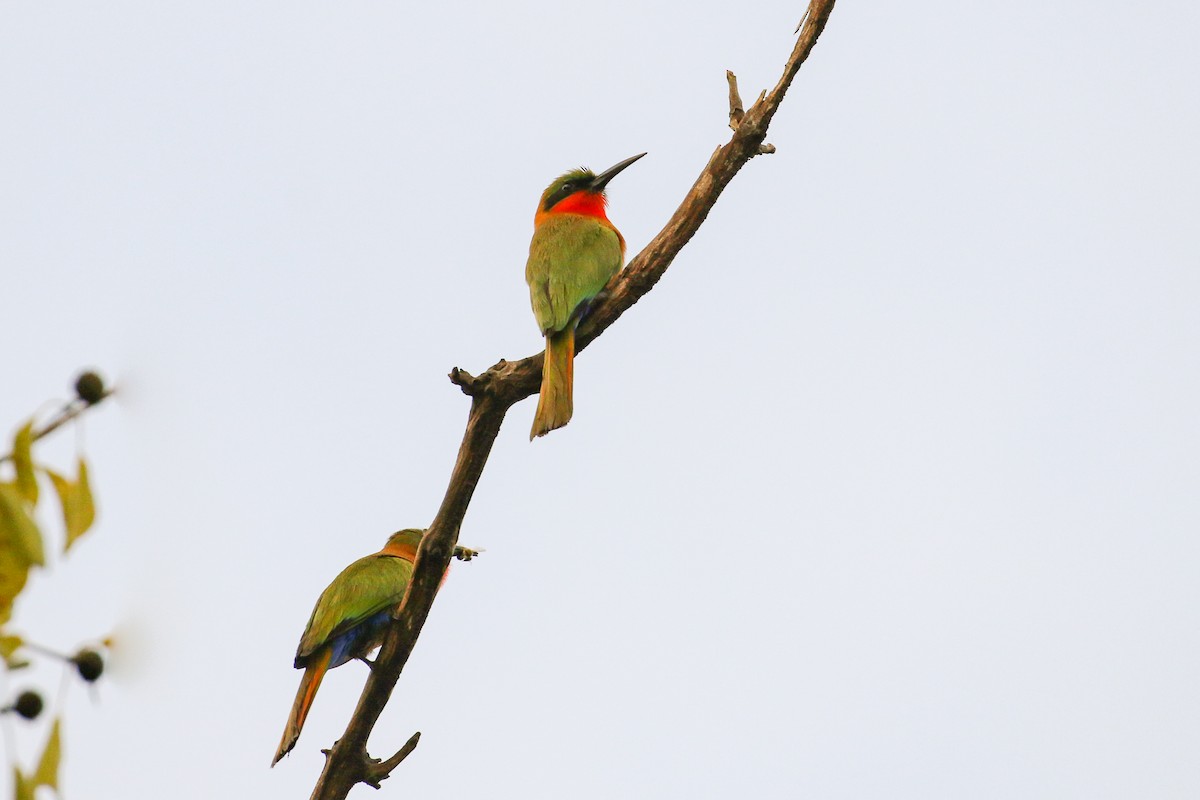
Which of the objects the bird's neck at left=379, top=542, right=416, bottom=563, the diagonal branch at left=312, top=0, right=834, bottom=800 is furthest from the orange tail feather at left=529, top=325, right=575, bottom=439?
the bird's neck at left=379, top=542, right=416, bottom=563

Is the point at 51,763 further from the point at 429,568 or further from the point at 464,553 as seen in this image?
the point at 464,553

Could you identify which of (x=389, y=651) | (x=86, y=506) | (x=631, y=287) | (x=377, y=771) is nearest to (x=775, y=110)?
(x=631, y=287)

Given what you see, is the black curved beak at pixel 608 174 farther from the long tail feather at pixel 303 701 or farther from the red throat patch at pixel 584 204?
the long tail feather at pixel 303 701

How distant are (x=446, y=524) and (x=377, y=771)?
2.85 ft

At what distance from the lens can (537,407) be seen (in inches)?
209

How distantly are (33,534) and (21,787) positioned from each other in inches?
8.6

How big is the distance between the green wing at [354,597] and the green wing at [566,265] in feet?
4.60

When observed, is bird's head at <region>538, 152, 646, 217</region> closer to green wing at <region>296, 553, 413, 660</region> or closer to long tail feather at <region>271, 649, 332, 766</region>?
green wing at <region>296, 553, 413, 660</region>

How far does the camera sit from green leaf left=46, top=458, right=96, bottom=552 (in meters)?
1.25

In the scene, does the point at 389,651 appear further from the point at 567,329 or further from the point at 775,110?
the point at 775,110

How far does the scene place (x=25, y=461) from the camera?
120cm

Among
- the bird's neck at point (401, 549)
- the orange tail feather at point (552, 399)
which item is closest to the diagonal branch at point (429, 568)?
the orange tail feather at point (552, 399)

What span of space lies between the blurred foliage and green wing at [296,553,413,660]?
4740 millimetres

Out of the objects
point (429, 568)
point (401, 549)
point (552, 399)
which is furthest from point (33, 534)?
point (401, 549)
